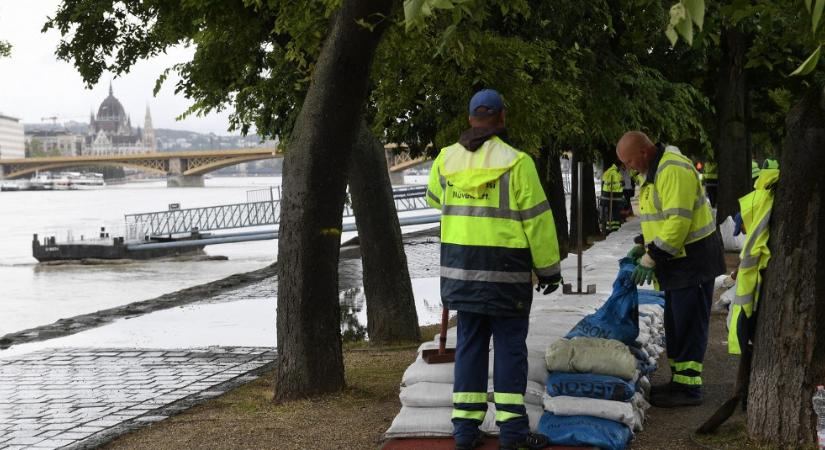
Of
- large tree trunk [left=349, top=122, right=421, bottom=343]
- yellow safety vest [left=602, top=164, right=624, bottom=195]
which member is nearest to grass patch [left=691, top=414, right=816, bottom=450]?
large tree trunk [left=349, top=122, right=421, bottom=343]

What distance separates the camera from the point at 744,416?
633cm

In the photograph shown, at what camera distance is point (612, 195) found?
2611 centimetres

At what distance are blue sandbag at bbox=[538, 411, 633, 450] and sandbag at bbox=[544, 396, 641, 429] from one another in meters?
0.03

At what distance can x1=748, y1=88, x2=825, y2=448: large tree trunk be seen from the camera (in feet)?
18.1

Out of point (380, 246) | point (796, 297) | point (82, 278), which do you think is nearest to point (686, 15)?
point (796, 297)

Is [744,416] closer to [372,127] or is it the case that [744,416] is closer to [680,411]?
[680,411]

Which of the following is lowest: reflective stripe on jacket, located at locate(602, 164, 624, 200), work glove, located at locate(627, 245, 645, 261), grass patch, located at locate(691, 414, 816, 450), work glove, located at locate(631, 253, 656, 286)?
grass patch, located at locate(691, 414, 816, 450)

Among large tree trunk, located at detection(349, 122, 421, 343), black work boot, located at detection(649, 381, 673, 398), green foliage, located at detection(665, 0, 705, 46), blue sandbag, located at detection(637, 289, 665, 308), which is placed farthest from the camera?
large tree trunk, located at detection(349, 122, 421, 343)

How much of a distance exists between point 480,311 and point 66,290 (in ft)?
89.6

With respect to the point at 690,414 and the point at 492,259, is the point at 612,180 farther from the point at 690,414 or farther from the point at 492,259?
the point at 492,259

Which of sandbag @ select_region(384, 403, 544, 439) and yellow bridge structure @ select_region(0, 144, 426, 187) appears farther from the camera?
yellow bridge structure @ select_region(0, 144, 426, 187)

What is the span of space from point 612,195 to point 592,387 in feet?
66.7

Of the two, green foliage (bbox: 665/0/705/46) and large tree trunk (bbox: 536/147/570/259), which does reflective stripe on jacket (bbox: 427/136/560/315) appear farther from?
large tree trunk (bbox: 536/147/570/259)

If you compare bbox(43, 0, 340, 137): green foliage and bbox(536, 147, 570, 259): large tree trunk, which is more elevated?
bbox(43, 0, 340, 137): green foliage
